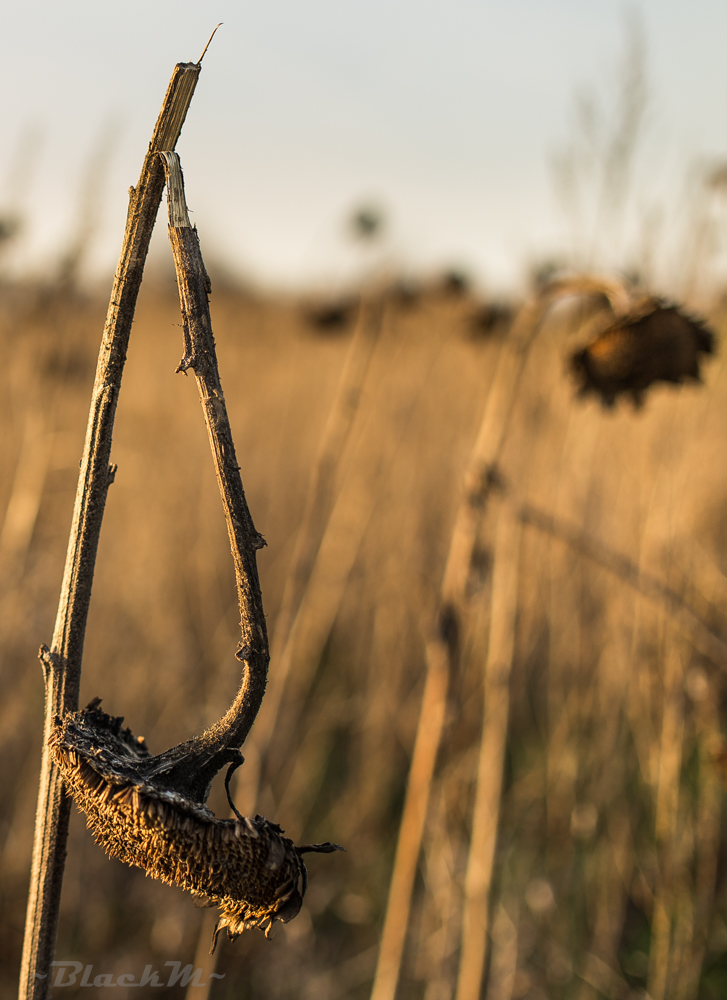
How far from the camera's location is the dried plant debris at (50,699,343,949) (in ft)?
0.91

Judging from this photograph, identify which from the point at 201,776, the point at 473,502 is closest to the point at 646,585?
the point at 473,502

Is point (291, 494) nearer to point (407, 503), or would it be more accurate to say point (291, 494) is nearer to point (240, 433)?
point (240, 433)

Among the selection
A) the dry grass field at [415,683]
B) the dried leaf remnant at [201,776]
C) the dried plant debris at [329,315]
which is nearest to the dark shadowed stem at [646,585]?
the dry grass field at [415,683]

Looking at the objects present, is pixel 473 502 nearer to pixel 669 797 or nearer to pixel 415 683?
pixel 669 797

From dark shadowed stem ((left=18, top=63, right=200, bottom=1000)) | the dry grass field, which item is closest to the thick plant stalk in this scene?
the dry grass field

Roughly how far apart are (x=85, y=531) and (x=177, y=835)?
0.42 feet

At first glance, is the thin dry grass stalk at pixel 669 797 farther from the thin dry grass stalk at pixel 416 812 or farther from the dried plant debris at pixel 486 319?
the dried plant debris at pixel 486 319

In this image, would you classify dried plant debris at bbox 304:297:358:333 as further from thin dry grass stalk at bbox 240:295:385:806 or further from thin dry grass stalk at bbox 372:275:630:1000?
thin dry grass stalk at bbox 372:275:630:1000

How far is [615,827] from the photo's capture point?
178cm

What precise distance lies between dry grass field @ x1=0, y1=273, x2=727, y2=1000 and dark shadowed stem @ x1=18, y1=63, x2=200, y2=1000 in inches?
26.4

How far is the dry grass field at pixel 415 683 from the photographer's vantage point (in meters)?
1.48

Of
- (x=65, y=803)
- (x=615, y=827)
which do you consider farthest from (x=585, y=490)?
(x=65, y=803)

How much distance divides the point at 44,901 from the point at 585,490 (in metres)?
Result: 2.07

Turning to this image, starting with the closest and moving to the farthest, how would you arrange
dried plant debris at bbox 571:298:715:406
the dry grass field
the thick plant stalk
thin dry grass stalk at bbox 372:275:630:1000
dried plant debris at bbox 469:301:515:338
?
dried plant debris at bbox 571:298:715:406, thin dry grass stalk at bbox 372:275:630:1000, the thick plant stalk, the dry grass field, dried plant debris at bbox 469:301:515:338
